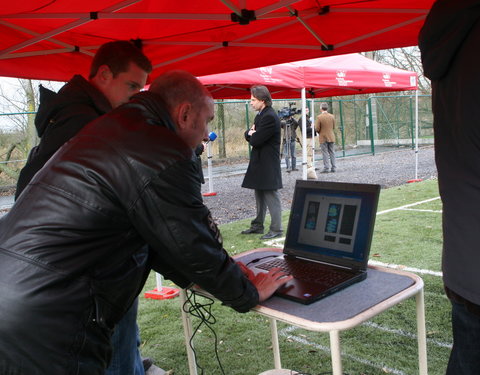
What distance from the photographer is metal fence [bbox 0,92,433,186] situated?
17594 mm

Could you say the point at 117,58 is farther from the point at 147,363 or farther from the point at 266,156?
the point at 266,156

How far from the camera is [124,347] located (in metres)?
2.33

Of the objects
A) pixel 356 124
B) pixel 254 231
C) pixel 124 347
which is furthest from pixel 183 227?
pixel 356 124

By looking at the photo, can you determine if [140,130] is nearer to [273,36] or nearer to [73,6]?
[73,6]

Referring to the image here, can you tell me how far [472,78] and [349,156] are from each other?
18.8 m

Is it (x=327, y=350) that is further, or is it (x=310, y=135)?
(x=310, y=135)

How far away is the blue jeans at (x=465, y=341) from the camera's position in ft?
4.88

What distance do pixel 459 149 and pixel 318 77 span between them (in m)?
5.89

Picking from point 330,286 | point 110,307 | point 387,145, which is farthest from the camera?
point 387,145

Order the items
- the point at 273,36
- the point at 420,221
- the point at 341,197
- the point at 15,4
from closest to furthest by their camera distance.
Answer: the point at 341,197 < the point at 15,4 < the point at 273,36 < the point at 420,221

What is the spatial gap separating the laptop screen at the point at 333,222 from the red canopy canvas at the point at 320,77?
4414 millimetres

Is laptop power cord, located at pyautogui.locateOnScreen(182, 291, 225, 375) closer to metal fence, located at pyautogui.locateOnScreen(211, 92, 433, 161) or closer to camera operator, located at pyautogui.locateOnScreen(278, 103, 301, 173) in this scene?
camera operator, located at pyautogui.locateOnScreen(278, 103, 301, 173)

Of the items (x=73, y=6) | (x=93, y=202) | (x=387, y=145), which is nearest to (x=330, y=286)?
(x=93, y=202)

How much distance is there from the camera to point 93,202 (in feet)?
4.49
